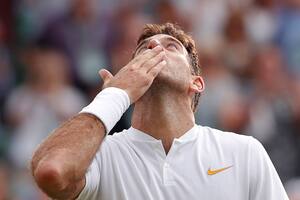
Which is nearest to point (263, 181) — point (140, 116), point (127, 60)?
point (140, 116)

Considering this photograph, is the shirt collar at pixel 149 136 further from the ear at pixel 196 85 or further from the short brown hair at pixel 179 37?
the short brown hair at pixel 179 37

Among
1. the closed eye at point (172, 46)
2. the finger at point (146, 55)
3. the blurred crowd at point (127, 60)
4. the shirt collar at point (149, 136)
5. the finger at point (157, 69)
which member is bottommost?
the blurred crowd at point (127, 60)

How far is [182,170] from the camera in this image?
4.79 metres

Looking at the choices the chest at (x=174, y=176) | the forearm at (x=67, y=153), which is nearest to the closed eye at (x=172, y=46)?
the chest at (x=174, y=176)

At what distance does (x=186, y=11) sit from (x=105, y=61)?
1.30 m

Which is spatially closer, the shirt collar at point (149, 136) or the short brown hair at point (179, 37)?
the shirt collar at point (149, 136)

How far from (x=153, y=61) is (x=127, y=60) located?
4.88 meters

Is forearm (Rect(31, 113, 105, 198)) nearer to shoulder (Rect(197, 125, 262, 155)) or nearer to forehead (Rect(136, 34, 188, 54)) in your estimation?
shoulder (Rect(197, 125, 262, 155))

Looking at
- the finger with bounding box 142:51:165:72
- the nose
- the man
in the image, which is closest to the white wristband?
the man

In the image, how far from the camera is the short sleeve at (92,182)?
176 inches

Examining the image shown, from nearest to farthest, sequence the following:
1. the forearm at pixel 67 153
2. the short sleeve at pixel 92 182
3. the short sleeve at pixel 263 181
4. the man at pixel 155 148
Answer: the forearm at pixel 67 153, the man at pixel 155 148, the short sleeve at pixel 92 182, the short sleeve at pixel 263 181

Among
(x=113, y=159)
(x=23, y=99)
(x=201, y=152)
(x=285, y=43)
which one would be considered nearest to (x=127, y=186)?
(x=113, y=159)

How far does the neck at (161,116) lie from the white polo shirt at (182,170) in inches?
1.9

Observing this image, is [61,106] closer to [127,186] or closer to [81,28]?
[81,28]
